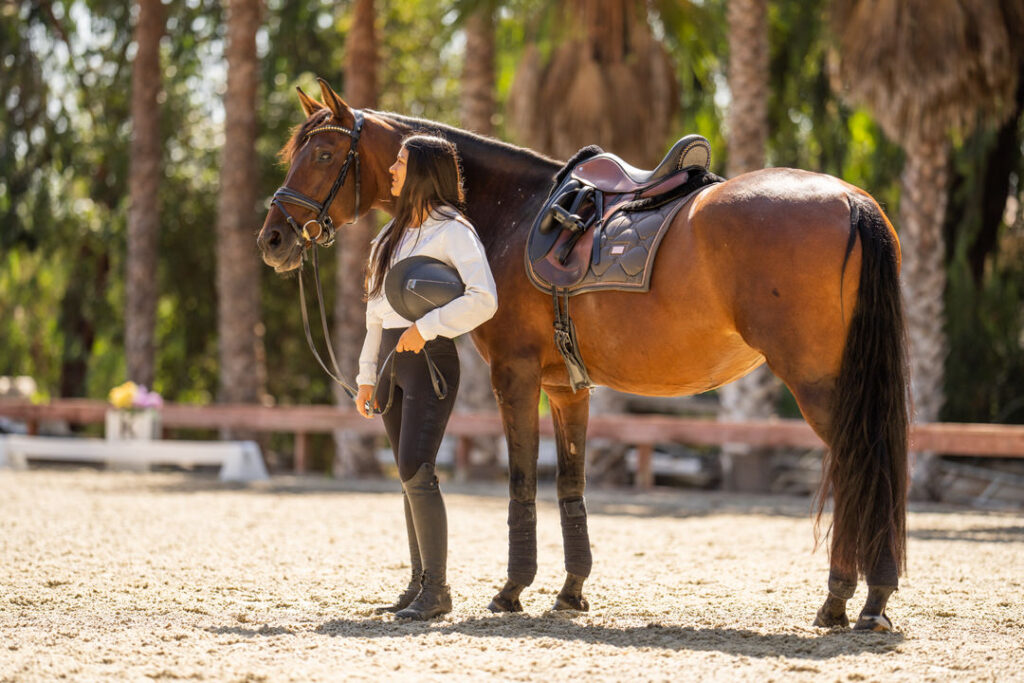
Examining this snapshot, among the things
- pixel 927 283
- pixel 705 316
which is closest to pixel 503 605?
pixel 705 316

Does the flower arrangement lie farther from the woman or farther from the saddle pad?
the saddle pad

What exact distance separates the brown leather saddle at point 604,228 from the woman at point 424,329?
337 mm

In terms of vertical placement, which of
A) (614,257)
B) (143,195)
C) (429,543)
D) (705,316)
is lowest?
(429,543)

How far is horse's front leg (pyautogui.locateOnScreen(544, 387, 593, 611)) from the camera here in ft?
16.9

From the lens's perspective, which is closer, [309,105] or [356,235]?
[309,105]

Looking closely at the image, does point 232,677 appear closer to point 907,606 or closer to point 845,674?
point 845,674

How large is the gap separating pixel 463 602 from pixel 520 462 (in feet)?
2.54

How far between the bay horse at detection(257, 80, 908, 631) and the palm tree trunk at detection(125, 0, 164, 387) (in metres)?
11.9

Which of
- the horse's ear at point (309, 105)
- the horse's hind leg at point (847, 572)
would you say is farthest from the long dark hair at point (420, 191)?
the horse's hind leg at point (847, 572)

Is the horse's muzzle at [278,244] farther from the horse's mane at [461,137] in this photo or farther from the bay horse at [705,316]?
the horse's mane at [461,137]

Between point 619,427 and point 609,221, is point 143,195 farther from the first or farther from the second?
point 609,221

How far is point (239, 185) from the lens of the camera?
50.1 ft

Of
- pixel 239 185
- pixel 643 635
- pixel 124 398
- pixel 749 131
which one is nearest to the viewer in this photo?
pixel 643 635

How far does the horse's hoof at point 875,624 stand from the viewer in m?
4.45
